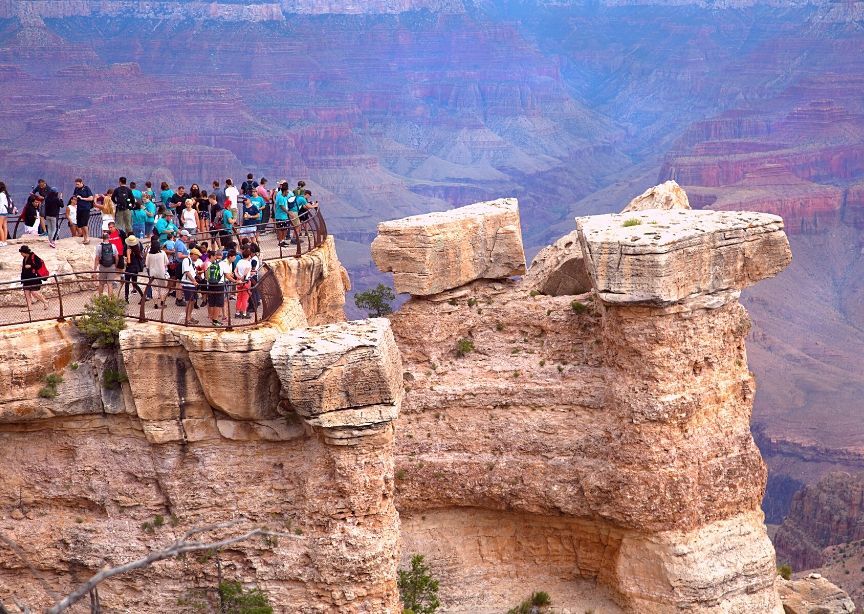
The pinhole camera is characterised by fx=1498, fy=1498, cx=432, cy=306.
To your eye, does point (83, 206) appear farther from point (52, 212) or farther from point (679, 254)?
point (679, 254)

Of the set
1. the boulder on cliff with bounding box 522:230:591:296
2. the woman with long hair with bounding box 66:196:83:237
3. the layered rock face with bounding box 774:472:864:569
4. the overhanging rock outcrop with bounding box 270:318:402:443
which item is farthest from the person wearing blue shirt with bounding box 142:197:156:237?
the layered rock face with bounding box 774:472:864:569

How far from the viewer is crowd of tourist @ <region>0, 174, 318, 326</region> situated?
37031mm

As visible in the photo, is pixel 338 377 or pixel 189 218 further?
pixel 189 218

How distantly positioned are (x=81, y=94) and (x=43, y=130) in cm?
699

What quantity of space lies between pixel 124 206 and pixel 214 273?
6.14 meters

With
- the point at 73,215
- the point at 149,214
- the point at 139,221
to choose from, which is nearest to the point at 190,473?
the point at 139,221

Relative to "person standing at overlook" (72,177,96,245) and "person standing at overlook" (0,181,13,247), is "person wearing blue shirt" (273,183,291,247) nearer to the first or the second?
"person standing at overlook" (72,177,96,245)

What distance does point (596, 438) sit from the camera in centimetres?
4419

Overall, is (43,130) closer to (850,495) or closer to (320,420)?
(850,495)

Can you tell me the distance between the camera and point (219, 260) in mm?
38281

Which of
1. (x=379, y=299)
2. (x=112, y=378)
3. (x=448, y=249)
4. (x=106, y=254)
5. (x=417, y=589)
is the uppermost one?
(x=448, y=249)

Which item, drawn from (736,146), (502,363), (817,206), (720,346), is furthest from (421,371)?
(736,146)

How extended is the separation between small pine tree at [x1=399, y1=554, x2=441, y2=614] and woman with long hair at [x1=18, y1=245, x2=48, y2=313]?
43.2ft

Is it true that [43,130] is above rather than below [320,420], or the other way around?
above
